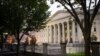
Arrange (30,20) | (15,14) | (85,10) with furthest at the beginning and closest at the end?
(30,20) → (15,14) → (85,10)

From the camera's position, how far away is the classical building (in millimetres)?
67613

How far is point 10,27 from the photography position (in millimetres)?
34188

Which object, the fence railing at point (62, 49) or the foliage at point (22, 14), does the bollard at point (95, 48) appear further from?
the foliage at point (22, 14)

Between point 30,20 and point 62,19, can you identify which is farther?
point 62,19

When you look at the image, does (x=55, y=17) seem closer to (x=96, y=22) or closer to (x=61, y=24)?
(x=61, y=24)

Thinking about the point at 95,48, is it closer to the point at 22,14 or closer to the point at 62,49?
the point at 62,49

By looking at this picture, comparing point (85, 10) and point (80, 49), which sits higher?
point (85, 10)

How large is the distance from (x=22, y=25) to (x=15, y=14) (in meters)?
2.55

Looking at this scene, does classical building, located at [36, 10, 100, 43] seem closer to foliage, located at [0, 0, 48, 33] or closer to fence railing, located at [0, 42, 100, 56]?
fence railing, located at [0, 42, 100, 56]

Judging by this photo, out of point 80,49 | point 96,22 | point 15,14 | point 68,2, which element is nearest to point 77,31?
point 96,22

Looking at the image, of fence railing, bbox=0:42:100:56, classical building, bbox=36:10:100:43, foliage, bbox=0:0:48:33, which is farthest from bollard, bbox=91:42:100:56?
classical building, bbox=36:10:100:43

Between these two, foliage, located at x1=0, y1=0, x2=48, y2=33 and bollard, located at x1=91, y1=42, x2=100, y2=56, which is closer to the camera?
bollard, located at x1=91, y1=42, x2=100, y2=56

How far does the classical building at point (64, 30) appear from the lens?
2662 inches

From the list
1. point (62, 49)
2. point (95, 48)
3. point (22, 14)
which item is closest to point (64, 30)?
point (22, 14)
